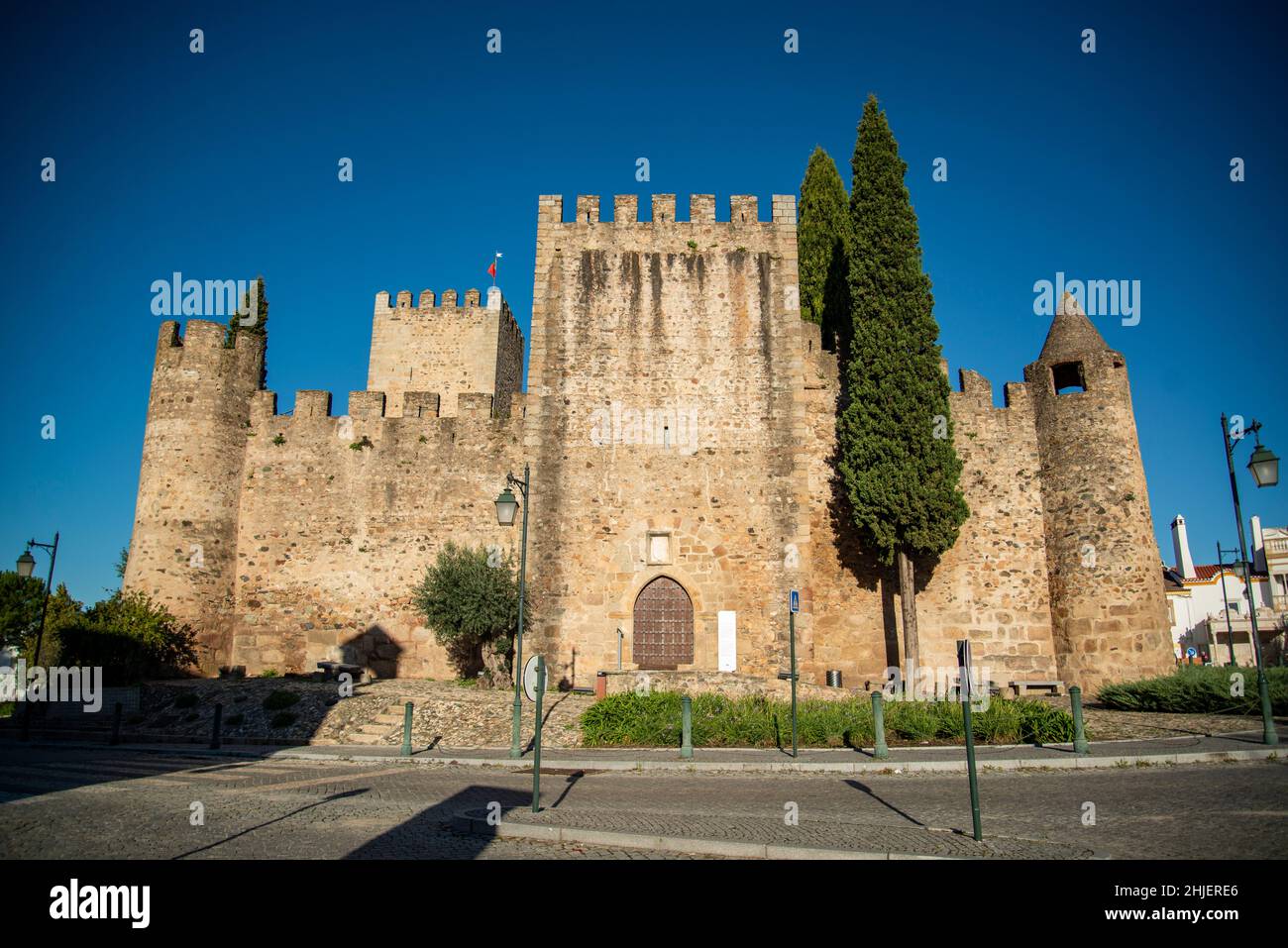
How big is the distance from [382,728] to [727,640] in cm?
853

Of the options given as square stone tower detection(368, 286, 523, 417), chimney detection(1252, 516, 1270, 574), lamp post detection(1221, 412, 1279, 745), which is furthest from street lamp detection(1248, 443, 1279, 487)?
chimney detection(1252, 516, 1270, 574)

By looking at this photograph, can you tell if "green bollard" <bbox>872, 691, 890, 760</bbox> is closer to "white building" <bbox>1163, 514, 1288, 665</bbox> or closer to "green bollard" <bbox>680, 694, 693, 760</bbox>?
"green bollard" <bbox>680, 694, 693, 760</bbox>

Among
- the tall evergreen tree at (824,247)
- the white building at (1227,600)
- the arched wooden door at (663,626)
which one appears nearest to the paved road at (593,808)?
the arched wooden door at (663,626)

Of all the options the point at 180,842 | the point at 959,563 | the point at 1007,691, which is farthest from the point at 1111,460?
the point at 180,842

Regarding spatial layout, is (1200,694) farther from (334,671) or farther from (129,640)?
(129,640)

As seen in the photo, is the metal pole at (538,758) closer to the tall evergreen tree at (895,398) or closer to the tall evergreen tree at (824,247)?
the tall evergreen tree at (895,398)

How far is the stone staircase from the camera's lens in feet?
53.7

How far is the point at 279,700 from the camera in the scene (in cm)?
1788

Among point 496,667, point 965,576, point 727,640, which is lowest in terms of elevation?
point 496,667

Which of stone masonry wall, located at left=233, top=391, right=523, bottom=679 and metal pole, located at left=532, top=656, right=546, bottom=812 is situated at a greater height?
stone masonry wall, located at left=233, top=391, right=523, bottom=679

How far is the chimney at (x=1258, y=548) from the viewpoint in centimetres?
Answer: 5294

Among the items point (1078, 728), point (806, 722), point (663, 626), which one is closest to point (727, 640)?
point (663, 626)

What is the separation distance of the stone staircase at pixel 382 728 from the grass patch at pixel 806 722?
3.94 m

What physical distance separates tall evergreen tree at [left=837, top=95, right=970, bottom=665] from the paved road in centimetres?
927
